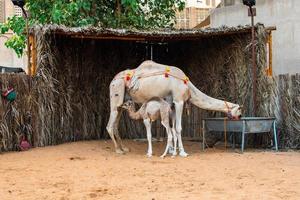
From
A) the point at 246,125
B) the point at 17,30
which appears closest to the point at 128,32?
the point at 246,125

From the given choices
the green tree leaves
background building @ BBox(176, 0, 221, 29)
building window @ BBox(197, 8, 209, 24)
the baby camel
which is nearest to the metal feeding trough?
the baby camel

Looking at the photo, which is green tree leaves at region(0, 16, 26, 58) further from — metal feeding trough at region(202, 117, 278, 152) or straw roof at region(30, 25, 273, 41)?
metal feeding trough at region(202, 117, 278, 152)

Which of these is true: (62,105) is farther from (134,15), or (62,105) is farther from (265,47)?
(265,47)

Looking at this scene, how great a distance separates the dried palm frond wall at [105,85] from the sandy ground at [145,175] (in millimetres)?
824

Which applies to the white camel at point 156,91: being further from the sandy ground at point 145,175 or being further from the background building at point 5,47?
the background building at point 5,47

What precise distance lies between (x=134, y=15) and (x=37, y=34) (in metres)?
3.68

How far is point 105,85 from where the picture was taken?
13.5 m

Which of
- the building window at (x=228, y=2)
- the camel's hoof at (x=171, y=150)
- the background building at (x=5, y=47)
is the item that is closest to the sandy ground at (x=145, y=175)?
the camel's hoof at (x=171, y=150)

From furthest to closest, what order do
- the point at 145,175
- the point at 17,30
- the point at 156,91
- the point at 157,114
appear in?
the point at 17,30 < the point at 156,91 < the point at 157,114 < the point at 145,175

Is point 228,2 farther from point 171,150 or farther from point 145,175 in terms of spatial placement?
point 145,175

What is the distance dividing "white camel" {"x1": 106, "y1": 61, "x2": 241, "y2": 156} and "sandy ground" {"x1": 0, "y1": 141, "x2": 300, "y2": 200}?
811 millimetres

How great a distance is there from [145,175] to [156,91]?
9.31 feet

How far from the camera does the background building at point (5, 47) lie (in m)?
24.0

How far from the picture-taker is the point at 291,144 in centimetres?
1100
